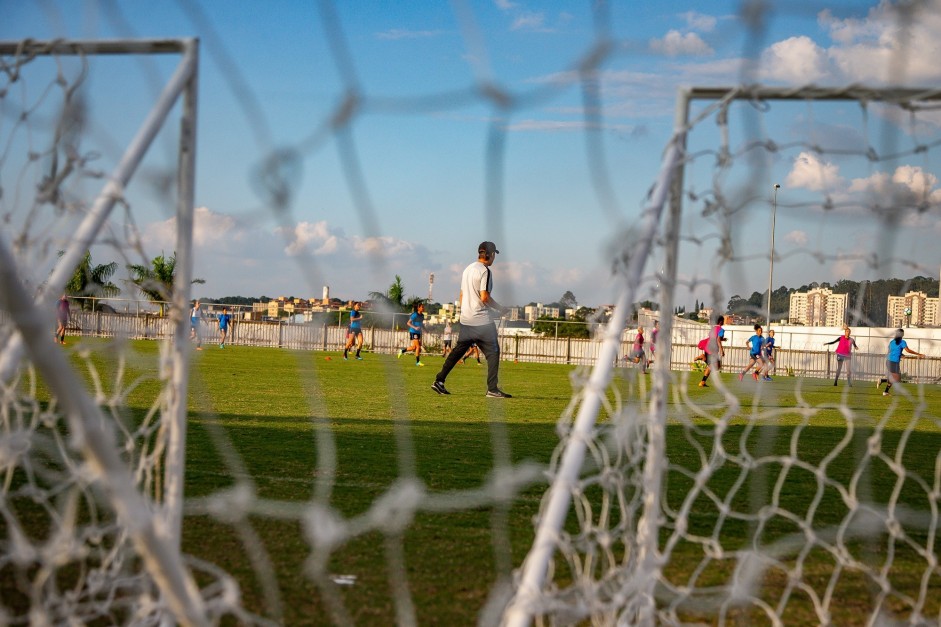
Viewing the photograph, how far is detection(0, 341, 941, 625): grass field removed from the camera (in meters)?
2.99

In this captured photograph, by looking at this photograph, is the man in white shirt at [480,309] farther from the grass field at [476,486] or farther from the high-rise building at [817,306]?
the high-rise building at [817,306]

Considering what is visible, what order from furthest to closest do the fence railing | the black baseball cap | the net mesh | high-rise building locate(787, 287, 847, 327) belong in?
the fence railing
the black baseball cap
high-rise building locate(787, 287, 847, 327)
the net mesh

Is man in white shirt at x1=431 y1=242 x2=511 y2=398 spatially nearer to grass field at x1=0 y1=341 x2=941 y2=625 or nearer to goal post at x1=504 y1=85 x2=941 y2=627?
grass field at x1=0 y1=341 x2=941 y2=625

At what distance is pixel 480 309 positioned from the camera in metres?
10.7

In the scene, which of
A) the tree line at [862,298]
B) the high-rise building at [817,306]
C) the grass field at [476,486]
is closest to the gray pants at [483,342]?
the grass field at [476,486]

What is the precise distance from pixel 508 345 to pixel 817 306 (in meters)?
26.5

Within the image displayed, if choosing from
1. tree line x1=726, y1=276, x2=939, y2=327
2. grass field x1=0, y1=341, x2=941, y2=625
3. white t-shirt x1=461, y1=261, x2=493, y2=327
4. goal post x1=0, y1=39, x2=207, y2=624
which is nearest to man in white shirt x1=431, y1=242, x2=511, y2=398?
white t-shirt x1=461, y1=261, x2=493, y2=327

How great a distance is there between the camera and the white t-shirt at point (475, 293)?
1048 centimetres

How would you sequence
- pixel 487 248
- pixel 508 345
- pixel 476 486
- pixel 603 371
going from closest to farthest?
1. pixel 603 371
2. pixel 476 486
3. pixel 487 248
4. pixel 508 345

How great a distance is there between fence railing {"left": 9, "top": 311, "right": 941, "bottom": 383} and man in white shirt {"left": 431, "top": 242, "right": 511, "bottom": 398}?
19.5 meters

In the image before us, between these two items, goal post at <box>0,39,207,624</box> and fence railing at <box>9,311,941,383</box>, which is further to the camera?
fence railing at <box>9,311,941,383</box>

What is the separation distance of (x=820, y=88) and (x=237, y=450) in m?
4.49

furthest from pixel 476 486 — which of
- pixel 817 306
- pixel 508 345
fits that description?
pixel 508 345

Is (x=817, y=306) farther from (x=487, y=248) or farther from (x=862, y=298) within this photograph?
(x=487, y=248)
